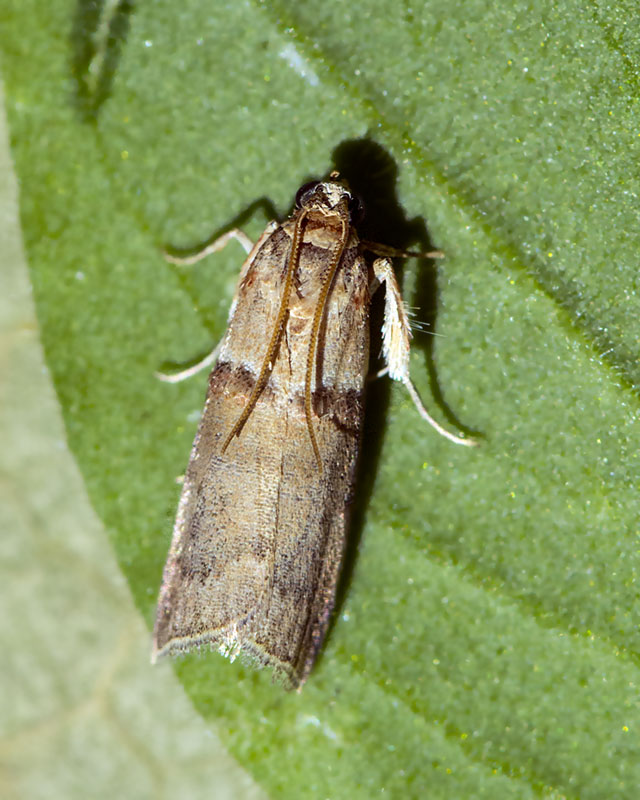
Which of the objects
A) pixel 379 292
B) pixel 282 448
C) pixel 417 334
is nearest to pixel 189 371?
pixel 282 448

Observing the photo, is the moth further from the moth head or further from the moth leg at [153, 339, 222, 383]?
the moth leg at [153, 339, 222, 383]

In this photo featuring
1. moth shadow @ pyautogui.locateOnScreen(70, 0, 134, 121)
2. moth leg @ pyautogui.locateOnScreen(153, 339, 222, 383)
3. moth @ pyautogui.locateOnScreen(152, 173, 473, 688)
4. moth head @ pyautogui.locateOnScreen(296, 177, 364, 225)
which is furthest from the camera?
moth leg @ pyautogui.locateOnScreen(153, 339, 222, 383)

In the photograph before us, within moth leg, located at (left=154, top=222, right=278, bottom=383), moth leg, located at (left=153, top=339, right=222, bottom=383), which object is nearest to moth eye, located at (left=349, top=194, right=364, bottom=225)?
moth leg, located at (left=154, top=222, right=278, bottom=383)

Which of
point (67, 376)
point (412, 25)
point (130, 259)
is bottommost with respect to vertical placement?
point (67, 376)

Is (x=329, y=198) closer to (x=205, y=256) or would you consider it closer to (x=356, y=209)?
(x=356, y=209)

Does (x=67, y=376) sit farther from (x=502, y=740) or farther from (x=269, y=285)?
(x=502, y=740)

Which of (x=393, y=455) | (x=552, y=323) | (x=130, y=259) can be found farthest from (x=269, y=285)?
(x=552, y=323)
